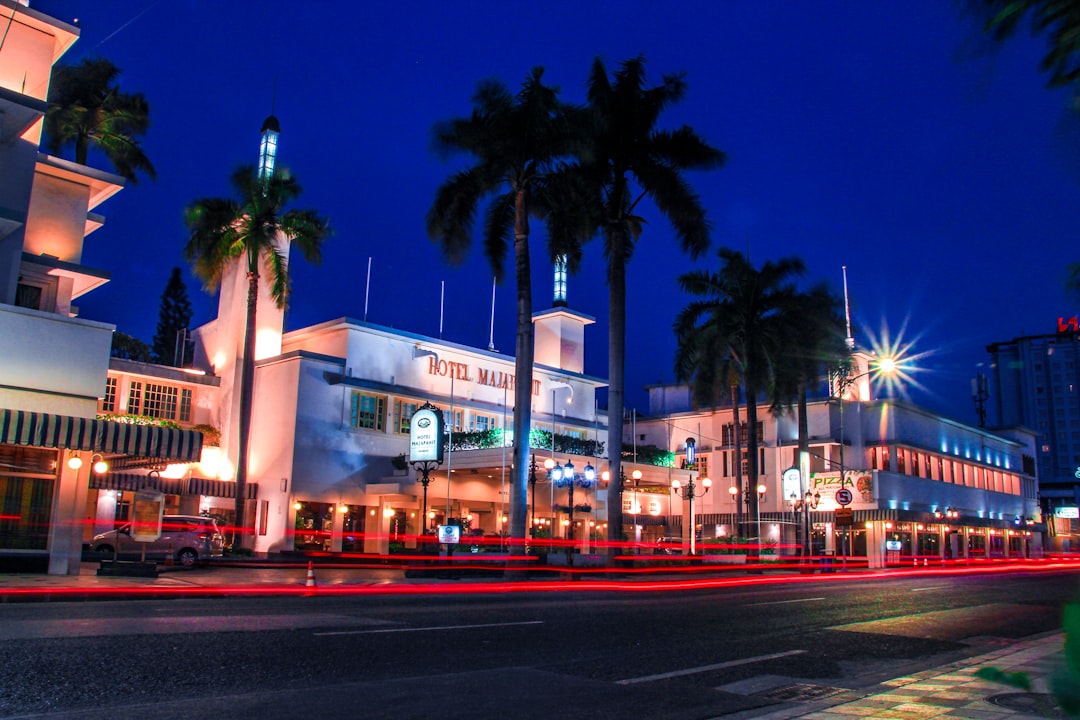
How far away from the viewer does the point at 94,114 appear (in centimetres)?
3175

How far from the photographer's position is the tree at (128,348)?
4784cm

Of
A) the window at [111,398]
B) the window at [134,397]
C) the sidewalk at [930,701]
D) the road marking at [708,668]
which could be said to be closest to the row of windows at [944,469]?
the window at [134,397]

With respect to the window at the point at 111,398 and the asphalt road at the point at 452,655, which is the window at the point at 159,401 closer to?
the window at the point at 111,398

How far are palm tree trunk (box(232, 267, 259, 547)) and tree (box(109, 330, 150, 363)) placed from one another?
1464cm

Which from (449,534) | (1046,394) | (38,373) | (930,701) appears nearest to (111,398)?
(38,373)

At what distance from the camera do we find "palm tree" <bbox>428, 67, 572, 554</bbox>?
2730 cm

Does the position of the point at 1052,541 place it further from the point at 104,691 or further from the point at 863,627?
the point at 104,691

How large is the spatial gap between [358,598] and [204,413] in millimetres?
25791

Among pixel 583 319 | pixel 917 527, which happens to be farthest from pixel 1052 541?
pixel 583 319

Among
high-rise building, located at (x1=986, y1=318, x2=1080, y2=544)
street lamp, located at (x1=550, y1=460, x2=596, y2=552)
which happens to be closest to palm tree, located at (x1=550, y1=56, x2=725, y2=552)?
street lamp, located at (x1=550, y1=460, x2=596, y2=552)

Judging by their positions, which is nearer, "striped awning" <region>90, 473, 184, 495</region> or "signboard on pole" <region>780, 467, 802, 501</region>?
"striped awning" <region>90, 473, 184, 495</region>

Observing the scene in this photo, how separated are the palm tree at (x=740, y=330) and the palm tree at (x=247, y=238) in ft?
60.1

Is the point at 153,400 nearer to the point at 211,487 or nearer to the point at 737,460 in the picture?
the point at 211,487

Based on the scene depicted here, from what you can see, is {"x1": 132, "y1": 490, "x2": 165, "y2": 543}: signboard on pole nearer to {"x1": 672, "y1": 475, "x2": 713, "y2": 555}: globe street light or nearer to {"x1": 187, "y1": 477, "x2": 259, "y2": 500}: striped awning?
{"x1": 187, "y1": 477, "x2": 259, "y2": 500}: striped awning
